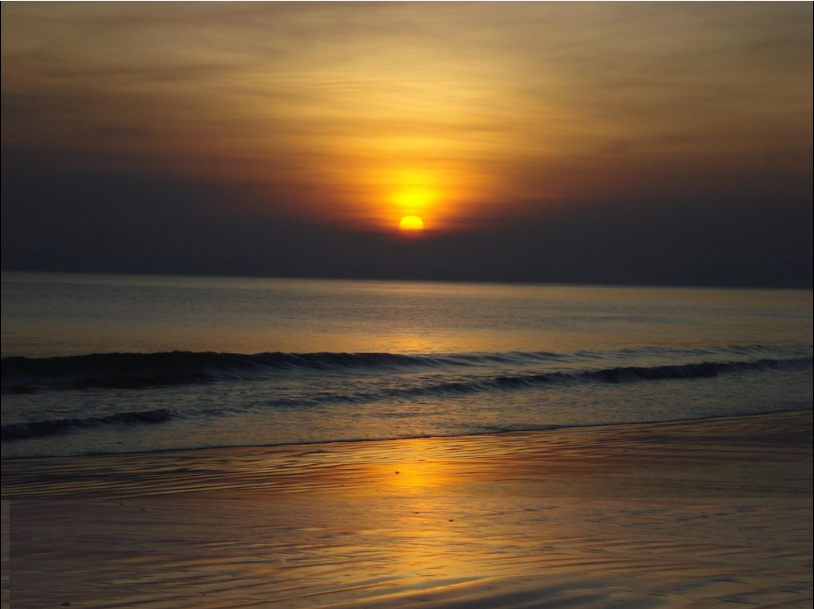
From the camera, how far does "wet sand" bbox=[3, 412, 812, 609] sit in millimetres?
5121

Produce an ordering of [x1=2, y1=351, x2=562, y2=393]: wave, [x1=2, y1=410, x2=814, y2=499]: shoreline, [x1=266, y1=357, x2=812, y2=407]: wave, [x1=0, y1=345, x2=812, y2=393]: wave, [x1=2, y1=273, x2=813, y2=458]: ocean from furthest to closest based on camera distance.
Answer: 1. [x1=0, y1=345, x2=812, y2=393]: wave
2. [x1=2, y1=351, x2=562, y2=393]: wave
3. [x1=266, y1=357, x2=812, y2=407]: wave
4. [x1=2, y1=273, x2=813, y2=458]: ocean
5. [x1=2, y1=410, x2=814, y2=499]: shoreline

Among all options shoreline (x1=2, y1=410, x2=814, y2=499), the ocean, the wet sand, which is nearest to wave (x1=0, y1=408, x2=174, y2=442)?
the ocean

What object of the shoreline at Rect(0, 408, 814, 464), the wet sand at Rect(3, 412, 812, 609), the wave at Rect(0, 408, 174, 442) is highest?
the wave at Rect(0, 408, 174, 442)

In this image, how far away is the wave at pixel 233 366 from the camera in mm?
22125

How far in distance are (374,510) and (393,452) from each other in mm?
4132

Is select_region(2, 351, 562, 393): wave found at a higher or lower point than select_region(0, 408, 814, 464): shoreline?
higher

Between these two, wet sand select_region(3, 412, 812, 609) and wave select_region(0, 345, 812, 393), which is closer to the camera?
wet sand select_region(3, 412, 812, 609)

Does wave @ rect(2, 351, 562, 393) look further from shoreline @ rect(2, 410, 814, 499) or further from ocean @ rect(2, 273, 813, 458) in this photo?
shoreline @ rect(2, 410, 814, 499)

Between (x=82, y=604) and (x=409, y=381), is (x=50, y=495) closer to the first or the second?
(x=82, y=604)

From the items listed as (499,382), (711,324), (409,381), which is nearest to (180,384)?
(409,381)

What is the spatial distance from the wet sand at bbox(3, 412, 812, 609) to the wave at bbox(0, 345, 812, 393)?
37.9 ft

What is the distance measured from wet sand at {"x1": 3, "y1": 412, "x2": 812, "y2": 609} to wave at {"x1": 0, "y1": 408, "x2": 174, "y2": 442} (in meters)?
2.51

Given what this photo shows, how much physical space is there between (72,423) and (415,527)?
9515mm

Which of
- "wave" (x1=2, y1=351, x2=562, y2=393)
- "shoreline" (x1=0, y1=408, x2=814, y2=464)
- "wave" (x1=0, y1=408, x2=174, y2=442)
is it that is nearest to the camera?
"shoreline" (x1=0, y1=408, x2=814, y2=464)
